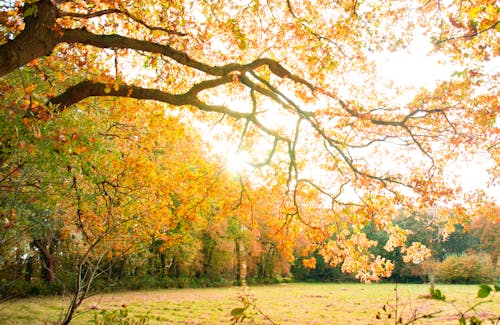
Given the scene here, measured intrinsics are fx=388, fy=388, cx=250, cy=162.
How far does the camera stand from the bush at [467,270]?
3475 centimetres

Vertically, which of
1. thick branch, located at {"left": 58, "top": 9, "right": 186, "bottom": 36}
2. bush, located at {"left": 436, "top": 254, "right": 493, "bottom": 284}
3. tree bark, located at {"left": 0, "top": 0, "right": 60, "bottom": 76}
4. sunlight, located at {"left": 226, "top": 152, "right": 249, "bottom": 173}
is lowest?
bush, located at {"left": 436, "top": 254, "right": 493, "bottom": 284}

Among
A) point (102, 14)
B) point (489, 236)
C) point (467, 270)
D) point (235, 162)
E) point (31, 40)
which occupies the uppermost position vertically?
point (102, 14)

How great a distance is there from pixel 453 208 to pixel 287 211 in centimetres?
321

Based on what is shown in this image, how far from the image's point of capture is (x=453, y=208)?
7500mm

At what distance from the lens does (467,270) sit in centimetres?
3494

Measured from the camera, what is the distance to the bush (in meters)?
34.8

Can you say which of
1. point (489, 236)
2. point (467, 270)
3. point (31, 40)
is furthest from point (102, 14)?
point (489, 236)

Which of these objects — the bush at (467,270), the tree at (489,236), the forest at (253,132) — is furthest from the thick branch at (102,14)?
the tree at (489,236)

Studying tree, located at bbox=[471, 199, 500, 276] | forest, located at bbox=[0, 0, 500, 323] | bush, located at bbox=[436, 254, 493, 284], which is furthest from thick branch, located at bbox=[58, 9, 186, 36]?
tree, located at bbox=[471, 199, 500, 276]

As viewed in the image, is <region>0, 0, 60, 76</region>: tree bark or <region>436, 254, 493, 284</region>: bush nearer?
<region>0, 0, 60, 76</region>: tree bark

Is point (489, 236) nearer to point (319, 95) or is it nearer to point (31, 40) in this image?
point (319, 95)

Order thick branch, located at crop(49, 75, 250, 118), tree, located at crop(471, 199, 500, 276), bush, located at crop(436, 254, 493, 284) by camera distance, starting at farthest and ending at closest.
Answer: tree, located at crop(471, 199, 500, 276) < bush, located at crop(436, 254, 493, 284) < thick branch, located at crop(49, 75, 250, 118)

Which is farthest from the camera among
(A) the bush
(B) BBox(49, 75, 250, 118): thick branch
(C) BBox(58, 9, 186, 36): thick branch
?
(A) the bush

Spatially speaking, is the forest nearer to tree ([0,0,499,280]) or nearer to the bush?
tree ([0,0,499,280])
